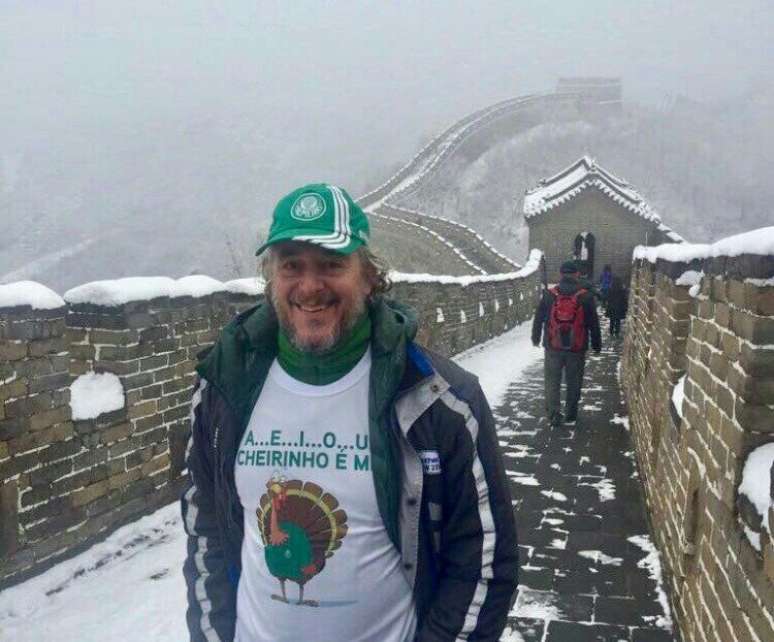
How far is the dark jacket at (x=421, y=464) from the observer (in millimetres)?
1903

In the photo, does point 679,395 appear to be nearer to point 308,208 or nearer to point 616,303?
point 308,208

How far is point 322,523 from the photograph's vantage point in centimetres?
191

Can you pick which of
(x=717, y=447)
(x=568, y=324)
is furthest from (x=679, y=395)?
(x=568, y=324)

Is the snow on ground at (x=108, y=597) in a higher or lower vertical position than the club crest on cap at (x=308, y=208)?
lower

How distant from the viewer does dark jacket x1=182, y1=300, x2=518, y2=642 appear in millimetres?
1903

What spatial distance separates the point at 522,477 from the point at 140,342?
3.25 m

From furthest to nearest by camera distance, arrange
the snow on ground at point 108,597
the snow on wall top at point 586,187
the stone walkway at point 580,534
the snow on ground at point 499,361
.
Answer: the snow on wall top at point 586,187 < the snow on ground at point 499,361 < the stone walkway at point 580,534 < the snow on ground at point 108,597

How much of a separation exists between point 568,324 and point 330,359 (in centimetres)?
603

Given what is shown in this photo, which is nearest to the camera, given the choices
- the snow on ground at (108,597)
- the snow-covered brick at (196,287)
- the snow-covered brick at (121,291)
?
the snow on ground at (108,597)

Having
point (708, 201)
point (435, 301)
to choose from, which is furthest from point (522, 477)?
point (708, 201)

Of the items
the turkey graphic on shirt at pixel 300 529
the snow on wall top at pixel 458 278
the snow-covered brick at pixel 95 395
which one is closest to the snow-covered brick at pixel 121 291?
the snow-covered brick at pixel 95 395

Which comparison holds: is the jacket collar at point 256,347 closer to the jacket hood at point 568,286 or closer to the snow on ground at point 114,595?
the snow on ground at point 114,595

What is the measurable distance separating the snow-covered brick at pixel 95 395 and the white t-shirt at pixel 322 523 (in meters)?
3.11

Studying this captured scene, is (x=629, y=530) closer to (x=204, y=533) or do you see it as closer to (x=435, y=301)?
(x=204, y=533)
